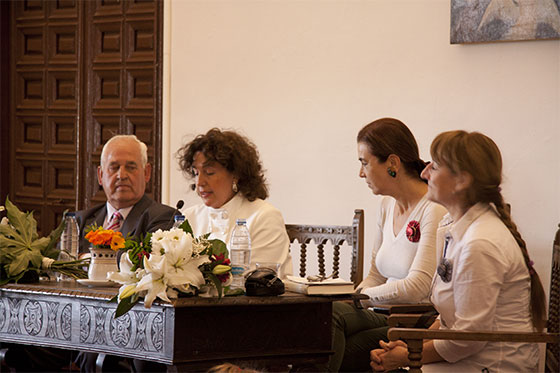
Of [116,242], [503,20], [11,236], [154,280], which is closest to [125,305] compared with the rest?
[154,280]

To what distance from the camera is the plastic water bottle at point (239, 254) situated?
9.78 ft

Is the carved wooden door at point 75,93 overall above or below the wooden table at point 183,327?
above

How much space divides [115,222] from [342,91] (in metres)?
1.78

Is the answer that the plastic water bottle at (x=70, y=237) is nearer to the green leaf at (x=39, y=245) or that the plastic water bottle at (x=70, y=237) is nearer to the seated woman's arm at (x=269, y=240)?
the green leaf at (x=39, y=245)

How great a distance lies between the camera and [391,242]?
3.67m

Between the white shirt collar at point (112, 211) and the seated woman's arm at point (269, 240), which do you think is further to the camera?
the white shirt collar at point (112, 211)

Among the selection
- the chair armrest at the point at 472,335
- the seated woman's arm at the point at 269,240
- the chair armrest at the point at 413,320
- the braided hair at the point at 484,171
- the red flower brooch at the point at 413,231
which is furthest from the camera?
the seated woman's arm at the point at 269,240

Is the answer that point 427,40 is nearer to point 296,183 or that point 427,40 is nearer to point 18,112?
point 296,183

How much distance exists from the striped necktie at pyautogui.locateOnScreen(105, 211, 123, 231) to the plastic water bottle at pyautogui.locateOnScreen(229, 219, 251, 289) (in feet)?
3.56

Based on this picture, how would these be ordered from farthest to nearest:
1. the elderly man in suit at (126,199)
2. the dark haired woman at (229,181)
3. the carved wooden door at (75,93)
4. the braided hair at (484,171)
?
the carved wooden door at (75,93), the elderly man in suit at (126,199), the dark haired woman at (229,181), the braided hair at (484,171)

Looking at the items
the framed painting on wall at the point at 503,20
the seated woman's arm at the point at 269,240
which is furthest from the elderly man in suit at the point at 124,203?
the framed painting on wall at the point at 503,20

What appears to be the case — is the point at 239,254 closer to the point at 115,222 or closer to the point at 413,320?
the point at 413,320

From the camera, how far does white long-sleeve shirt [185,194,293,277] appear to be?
387cm

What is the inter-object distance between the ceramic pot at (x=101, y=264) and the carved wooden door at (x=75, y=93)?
2.60 meters
